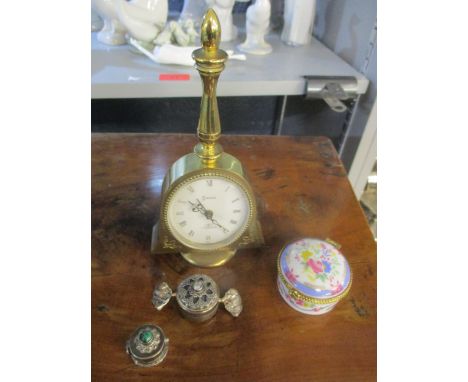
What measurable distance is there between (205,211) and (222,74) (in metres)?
0.70

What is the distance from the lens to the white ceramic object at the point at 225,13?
124cm

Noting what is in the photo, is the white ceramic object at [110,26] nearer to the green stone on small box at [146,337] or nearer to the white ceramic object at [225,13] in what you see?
the white ceramic object at [225,13]

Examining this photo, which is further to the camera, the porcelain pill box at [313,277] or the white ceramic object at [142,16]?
the white ceramic object at [142,16]

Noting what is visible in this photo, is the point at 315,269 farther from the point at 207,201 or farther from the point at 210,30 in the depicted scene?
the point at 210,30

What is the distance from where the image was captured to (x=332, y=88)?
1078 mm

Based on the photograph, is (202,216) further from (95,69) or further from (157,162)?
(95,69)

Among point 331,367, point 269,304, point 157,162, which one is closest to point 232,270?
point 269,304

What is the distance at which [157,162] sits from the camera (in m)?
0.82

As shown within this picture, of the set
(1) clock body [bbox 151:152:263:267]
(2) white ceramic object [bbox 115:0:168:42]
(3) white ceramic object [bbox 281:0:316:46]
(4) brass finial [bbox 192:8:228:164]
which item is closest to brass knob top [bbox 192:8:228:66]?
(4) brass finial [bbox 192:8:228:164]

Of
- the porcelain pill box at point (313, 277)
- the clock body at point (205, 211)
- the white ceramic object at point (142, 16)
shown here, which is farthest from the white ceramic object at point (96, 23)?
the porcelain pill box at point (313, 277)

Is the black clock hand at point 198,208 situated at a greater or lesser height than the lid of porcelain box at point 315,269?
greater

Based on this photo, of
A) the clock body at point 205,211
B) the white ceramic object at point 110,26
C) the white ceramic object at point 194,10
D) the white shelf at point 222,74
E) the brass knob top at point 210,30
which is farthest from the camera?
the white ceramic object at point 194,10

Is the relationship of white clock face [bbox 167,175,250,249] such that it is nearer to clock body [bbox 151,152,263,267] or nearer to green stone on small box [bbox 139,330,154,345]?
clock body [bbox 151,152,263,267]

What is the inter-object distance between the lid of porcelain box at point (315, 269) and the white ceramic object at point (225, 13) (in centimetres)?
101
